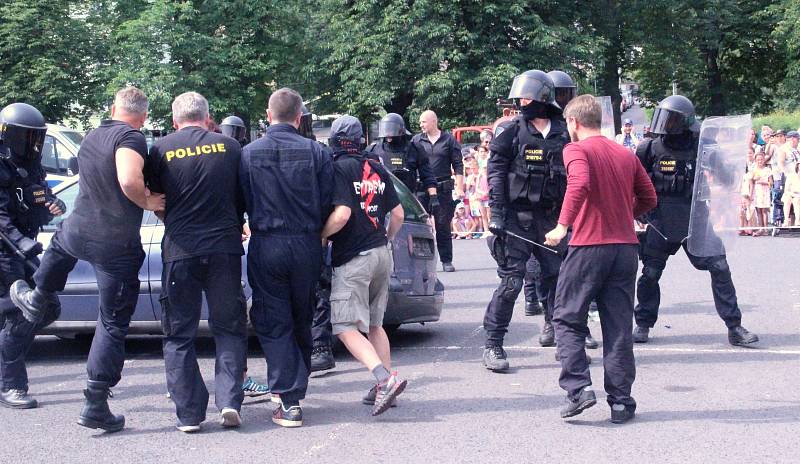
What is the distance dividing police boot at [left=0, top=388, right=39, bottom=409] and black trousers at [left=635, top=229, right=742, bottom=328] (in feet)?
14.7

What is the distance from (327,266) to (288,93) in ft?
3.59

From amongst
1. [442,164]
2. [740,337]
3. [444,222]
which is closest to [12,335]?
[740,337]

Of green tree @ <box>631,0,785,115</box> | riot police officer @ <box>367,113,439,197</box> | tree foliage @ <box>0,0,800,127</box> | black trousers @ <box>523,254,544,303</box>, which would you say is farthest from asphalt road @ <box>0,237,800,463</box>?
green tree @ <box>631,0,785,115</box>

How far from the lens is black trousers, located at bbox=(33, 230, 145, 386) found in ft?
19.0

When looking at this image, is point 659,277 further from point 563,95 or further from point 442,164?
point 442,164

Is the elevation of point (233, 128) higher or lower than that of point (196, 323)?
higher

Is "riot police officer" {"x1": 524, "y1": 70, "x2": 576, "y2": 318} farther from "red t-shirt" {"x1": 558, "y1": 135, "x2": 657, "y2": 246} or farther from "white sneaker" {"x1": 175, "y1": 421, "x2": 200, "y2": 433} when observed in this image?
"white sneaker" {"x1": 175, "y1": 421, "x2": 200, "y2": 433}

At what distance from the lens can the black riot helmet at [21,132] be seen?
6.66m

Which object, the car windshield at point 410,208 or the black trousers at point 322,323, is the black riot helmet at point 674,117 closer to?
the car windshield at point 410,208

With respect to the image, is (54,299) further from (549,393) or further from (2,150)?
(549,393)

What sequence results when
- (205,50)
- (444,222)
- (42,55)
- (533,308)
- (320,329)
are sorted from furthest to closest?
(205,50), (42,55), (444,222), (533,308), (320,329)

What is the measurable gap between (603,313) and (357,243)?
4.92 feet

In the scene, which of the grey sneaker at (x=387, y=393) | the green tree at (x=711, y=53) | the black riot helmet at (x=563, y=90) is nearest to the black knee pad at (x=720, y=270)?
the black riot helmet at (x=563, y=90)

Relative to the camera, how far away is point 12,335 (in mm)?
6484
